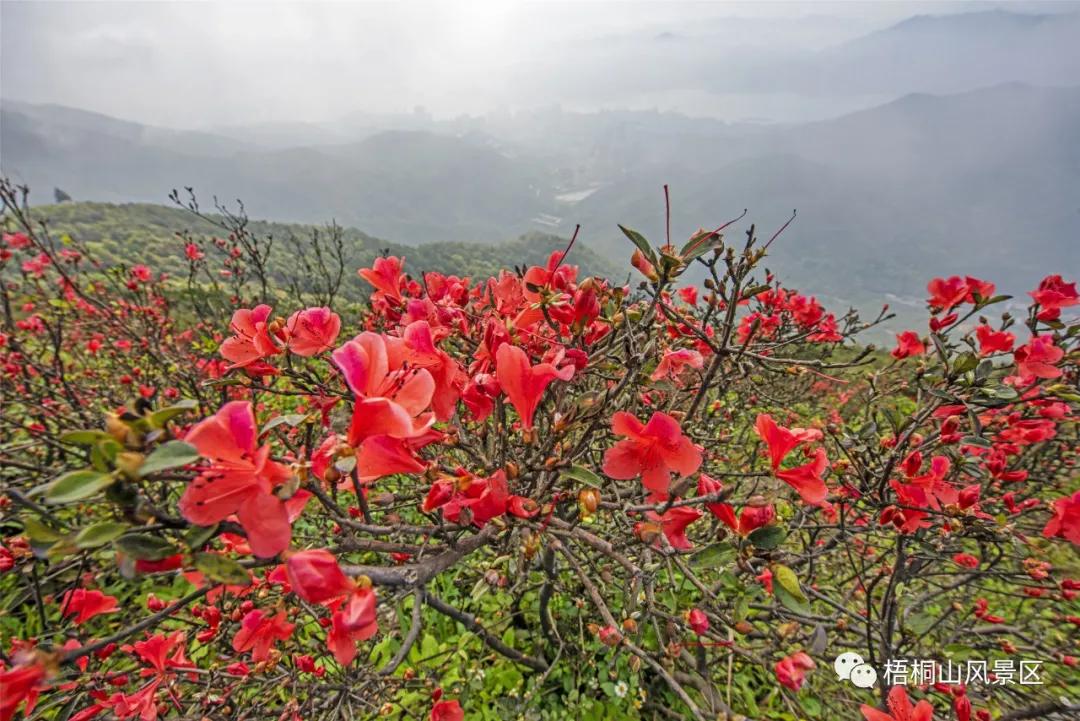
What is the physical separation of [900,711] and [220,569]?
2006 millimetres

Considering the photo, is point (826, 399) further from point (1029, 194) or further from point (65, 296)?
point (1029, 194)

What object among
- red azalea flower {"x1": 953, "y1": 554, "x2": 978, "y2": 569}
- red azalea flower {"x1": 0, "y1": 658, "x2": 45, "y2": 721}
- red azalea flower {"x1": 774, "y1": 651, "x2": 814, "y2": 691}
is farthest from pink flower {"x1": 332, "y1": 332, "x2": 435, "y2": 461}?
red azalea flower {"x1": 953, "y1": 554, "x2": 978, "y2": 569}

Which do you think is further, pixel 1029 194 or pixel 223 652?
pixel 1029 194

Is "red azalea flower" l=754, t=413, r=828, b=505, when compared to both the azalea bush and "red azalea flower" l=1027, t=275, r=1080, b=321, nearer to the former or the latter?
the azalea bush

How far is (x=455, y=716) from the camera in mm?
2002

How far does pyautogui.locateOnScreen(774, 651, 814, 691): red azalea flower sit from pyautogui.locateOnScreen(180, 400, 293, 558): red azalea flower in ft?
3.63

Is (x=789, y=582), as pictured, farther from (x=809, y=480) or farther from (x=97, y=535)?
(x=97, y=535)

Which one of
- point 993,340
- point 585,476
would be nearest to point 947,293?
point 993,340

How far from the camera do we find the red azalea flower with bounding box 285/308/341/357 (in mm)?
1334

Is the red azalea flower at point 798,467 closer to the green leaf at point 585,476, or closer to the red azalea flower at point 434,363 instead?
the green leaf at point 585,476

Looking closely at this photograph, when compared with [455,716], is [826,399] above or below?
below

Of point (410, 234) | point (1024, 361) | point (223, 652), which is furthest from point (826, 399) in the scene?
point (410, 234)

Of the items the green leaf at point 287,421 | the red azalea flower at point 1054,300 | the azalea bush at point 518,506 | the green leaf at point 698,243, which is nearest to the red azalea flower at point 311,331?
the azalea bush at point 518,506

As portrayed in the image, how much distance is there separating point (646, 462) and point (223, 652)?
259 centimetres
